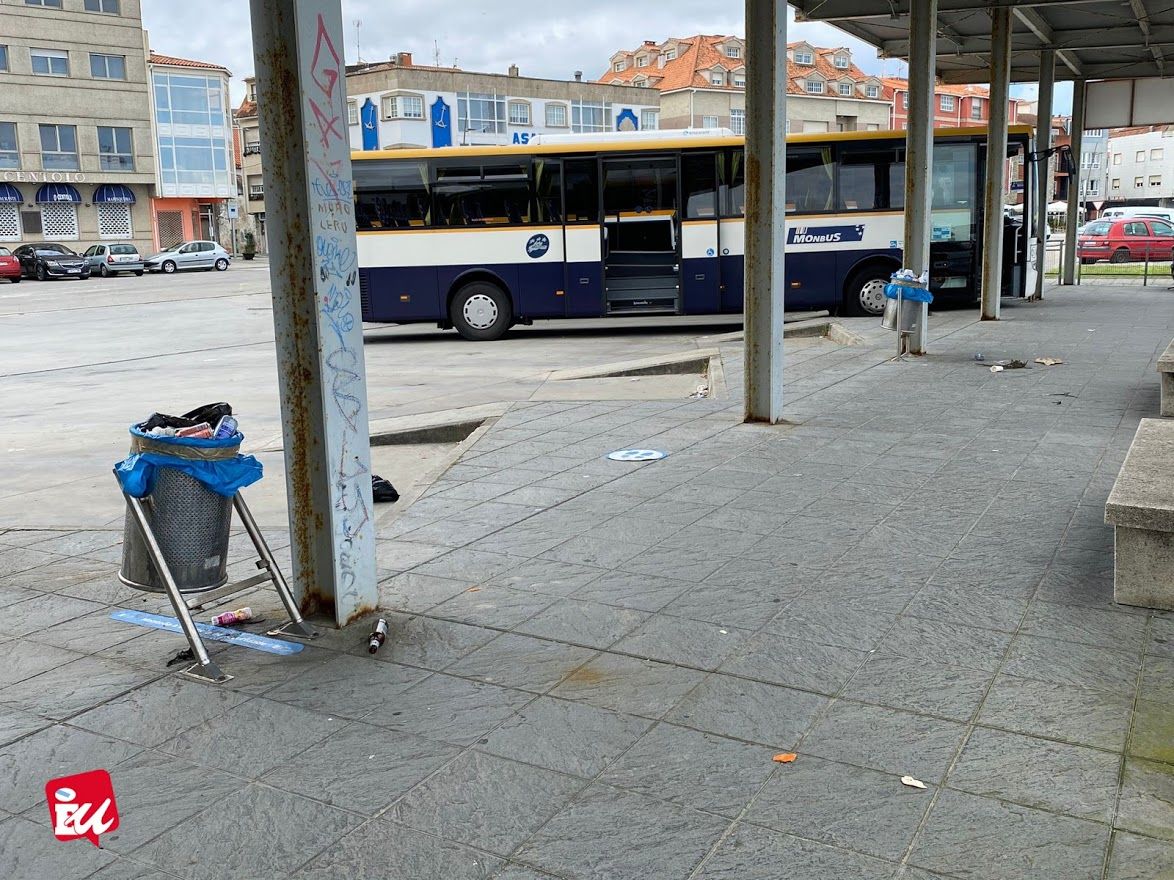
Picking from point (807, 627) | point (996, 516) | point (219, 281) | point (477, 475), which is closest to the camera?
point (807, 627)

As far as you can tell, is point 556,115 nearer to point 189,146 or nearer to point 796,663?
point 189,146

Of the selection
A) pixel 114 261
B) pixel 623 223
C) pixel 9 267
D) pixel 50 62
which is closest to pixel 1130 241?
pixel 623 223

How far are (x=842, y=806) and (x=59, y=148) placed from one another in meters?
63.7

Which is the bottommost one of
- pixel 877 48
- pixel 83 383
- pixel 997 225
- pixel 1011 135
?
pixel 83 383

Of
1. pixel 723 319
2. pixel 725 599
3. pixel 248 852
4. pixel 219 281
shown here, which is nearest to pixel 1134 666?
pixel 725 599

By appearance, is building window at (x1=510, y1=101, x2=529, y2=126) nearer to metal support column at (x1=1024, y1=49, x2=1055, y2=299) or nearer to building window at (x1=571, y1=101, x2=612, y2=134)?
building window at (x1=571, y1=101, x2=612, y2=134)

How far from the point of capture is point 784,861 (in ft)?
9.53

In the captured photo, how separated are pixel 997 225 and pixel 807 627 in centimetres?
1328

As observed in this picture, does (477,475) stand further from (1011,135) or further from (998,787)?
(1011,135)

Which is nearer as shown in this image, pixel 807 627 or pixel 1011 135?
pixel 807 627

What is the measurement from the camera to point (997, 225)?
16266mm

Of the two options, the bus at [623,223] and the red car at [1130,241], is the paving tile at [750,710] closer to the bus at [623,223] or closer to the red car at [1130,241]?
the bus at [623,223]

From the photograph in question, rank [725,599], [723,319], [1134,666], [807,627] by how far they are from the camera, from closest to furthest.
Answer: [1134,666] < [807,627] < [725,599] < [723,319]

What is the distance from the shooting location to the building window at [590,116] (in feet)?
260
